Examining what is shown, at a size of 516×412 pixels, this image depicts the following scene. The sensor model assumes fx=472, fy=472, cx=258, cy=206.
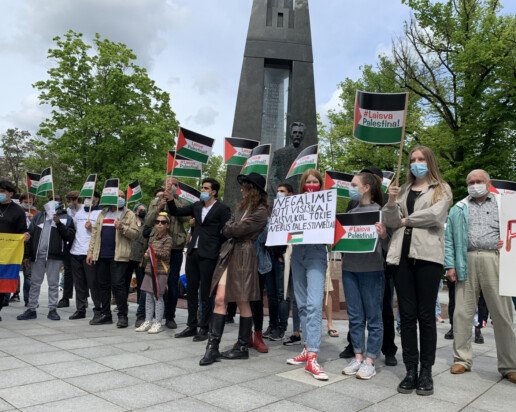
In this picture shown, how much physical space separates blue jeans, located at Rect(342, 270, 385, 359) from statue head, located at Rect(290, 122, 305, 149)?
5.38 meters

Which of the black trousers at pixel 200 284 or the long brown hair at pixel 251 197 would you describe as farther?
the black trousers at pixel 200 284

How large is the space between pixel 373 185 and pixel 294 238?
3.22ft

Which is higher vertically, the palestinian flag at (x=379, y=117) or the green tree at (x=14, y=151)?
the green tree at (x=14, y=151)

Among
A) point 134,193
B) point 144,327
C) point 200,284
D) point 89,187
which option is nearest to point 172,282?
point 144,327

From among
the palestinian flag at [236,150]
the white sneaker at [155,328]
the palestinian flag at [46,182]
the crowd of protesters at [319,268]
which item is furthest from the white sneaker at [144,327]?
the palestinian flag at [46,182]

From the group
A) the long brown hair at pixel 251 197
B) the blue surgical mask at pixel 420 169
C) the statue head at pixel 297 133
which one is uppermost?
the statue head at pixel 297 133

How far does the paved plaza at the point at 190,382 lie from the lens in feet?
11.8

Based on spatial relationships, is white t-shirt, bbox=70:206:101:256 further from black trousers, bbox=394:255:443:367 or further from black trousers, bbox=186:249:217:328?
black trousers, bbox=394:255:443:367

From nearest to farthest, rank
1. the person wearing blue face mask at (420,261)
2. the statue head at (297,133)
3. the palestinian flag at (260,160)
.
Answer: the person wearing blue face mask at (420,261), the palestinian flag at (260,160), the statue head at (297,133)

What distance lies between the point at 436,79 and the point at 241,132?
655 inches

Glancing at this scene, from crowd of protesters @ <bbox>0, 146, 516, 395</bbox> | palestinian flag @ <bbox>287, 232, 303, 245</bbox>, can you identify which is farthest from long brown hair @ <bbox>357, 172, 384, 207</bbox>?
palestinian flag @ <bbox>287, 232, 303, 245</bbox>

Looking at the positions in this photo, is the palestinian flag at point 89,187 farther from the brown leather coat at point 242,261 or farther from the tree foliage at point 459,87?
the tree foliage at point 459,87

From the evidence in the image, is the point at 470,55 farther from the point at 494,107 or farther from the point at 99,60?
the point at 99,60

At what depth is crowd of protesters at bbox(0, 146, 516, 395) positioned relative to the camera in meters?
4.27
